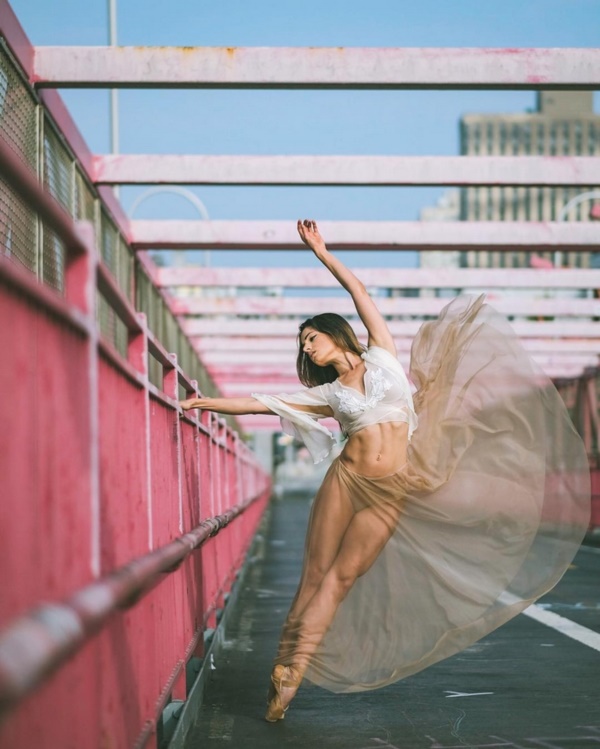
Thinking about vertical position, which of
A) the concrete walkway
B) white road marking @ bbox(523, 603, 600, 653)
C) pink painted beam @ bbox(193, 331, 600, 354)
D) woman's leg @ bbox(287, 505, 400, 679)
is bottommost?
white road marking @ bbox(523, 603, 600, 653)

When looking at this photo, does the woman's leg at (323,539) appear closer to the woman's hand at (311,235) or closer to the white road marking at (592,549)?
the woman's hand at (311,235)

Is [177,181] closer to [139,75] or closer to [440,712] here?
[139,75]

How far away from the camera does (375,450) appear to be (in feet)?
20.5

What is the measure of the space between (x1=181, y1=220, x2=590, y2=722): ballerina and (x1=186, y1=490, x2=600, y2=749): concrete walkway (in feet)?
0.70

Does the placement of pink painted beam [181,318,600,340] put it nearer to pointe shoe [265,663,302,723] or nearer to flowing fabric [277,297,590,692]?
flowing fabric [277,297,590,692]

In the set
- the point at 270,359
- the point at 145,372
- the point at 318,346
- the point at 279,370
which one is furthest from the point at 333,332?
the point at 279,370

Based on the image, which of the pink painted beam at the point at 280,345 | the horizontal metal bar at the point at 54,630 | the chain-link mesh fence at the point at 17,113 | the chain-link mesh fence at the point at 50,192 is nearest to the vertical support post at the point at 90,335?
the horizontal metal bar at the point at 54,630

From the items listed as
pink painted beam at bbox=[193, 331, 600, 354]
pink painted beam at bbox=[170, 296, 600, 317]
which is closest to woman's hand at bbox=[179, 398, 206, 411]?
pink painted beam at bbox=[170, 296, 600, 317]

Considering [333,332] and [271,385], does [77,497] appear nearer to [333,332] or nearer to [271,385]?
[333,332]

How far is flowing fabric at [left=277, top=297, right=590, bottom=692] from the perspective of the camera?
6.31 meters

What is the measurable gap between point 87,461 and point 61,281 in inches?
243

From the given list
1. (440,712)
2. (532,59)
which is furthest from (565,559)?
(532,59)

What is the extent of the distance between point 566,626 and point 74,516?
7548 millimetres

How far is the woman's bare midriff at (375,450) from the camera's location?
624 centimetres
